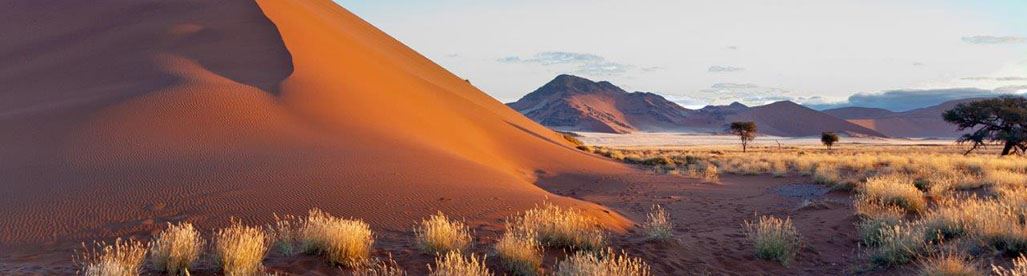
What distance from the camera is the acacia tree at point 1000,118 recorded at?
35094 mm

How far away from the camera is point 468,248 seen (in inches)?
337

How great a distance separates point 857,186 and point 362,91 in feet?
54.2

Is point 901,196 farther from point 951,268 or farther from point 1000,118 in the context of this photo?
point 1000,118

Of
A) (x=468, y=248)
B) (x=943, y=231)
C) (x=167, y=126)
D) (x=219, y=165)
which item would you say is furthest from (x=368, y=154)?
(x=943, y=231)

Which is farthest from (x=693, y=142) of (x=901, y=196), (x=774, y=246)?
(x=774, y=246)

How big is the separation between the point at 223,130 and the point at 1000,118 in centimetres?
3942

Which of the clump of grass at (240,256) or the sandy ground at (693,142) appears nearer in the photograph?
the clump of grass at (240,256)

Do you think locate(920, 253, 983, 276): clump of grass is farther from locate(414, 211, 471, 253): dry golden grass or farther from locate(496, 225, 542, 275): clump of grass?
locate(414, 211, 471, 253): dry golden grass

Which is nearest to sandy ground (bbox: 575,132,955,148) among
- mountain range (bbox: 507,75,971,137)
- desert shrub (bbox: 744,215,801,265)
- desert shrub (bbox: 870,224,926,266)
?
mountain range (bbox: 507,75,971,137)

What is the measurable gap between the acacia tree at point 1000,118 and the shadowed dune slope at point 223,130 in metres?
22.9

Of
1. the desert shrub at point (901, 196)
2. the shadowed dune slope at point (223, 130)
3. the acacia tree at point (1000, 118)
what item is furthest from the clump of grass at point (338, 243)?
the acacia tree at point (1000, 118)

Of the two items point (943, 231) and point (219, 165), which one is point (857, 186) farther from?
point (219, 165)

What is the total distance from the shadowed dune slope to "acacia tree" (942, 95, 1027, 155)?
75.0 ft

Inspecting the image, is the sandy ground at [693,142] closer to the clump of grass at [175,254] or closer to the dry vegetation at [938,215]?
the dry vegetation at [938,215]
